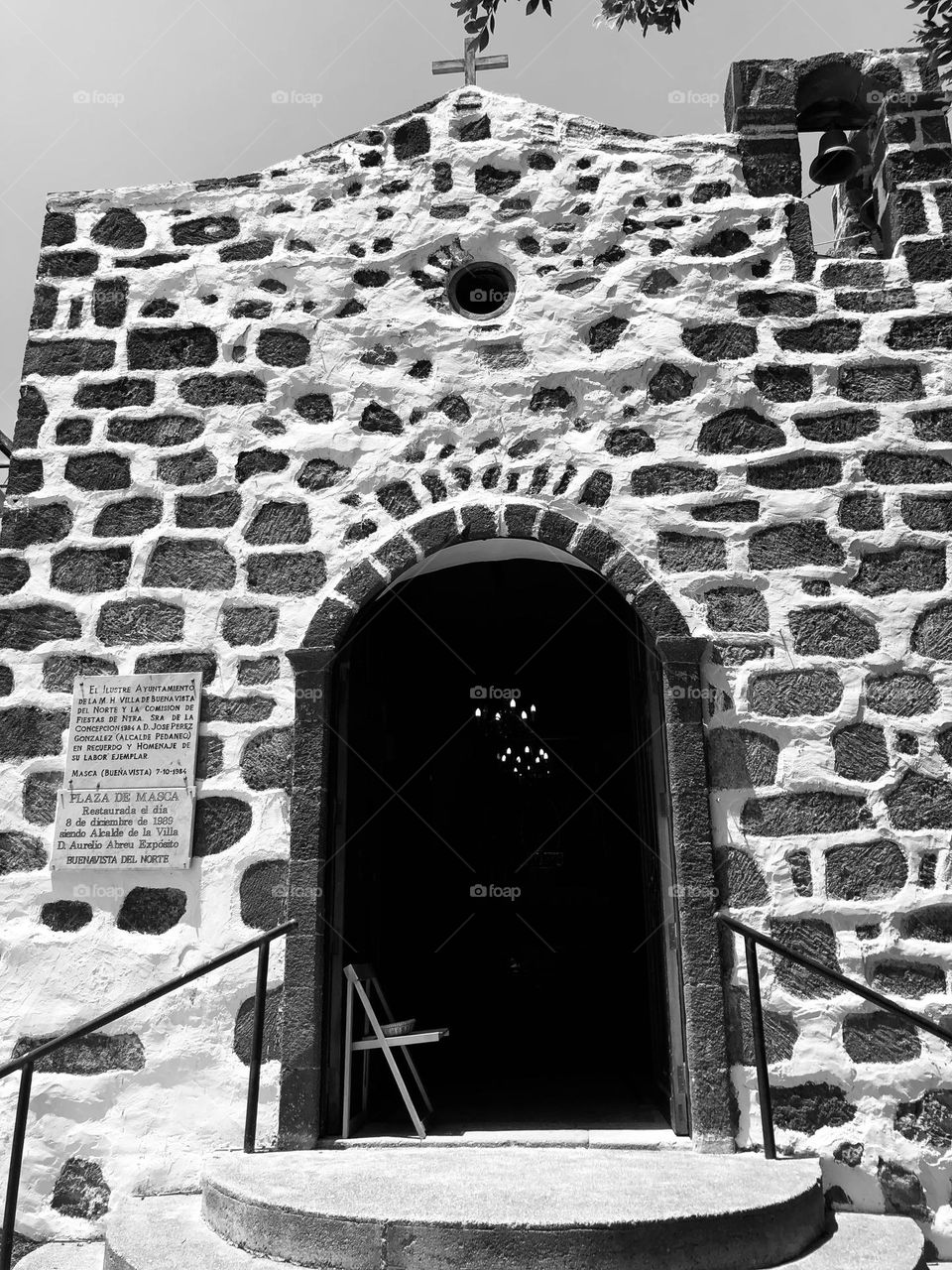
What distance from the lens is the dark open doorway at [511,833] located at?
4508 mm

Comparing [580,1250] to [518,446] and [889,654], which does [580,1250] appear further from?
[518,446]

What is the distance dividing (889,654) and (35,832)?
328cm

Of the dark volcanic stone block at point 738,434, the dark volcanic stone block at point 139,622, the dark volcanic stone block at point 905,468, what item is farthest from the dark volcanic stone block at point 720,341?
the dark volcanic stone block at point 139,622

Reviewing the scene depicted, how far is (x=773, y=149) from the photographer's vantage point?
14.7 ft

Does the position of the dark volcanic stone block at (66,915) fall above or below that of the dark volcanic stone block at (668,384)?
below

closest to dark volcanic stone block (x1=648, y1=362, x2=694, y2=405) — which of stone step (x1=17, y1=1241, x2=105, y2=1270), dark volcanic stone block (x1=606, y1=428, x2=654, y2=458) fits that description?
dark volcanic stone block (x1=606, y1=428, x2=654, y2=458)

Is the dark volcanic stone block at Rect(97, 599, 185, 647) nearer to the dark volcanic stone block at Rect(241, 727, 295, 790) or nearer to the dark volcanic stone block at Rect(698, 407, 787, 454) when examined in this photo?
the dark volcanic stone block at Rect(241, 727, 295, 790)

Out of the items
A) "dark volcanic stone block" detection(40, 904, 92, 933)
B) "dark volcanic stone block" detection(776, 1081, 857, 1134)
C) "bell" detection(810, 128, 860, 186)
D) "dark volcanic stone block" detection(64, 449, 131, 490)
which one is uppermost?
"bell" detection(810, 128, 860, 186)

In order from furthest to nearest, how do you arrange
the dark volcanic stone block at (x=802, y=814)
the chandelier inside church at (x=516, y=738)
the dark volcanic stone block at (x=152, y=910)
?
the chandelier inside church at (x=516, y=738) → the dark volcanic stone block at (x=152, y=910) → the dark volcanic stone block at (x=802, y=814)

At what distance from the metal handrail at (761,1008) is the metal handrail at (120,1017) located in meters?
1.60

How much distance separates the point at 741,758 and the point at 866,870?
572 millimetres

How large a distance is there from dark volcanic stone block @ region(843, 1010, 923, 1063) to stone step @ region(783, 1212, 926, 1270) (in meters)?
0.48

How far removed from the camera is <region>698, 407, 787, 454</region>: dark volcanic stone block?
13.6 feet

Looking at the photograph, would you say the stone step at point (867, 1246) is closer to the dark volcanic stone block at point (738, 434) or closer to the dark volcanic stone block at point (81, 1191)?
the dark volcanic stone block at point (81, 1191)
